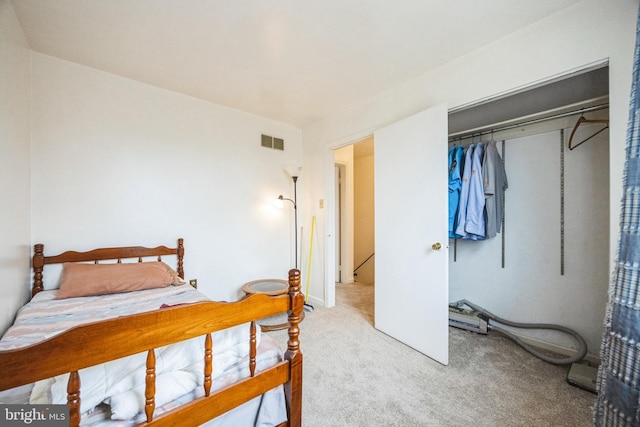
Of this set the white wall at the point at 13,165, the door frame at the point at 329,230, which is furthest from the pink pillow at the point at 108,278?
the door frame at the point at 329,230

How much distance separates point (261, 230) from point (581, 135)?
334 cm

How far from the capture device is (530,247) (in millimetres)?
2320

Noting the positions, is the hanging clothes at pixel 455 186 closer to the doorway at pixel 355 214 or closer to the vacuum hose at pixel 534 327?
the vacuum hose at pixel 534 327

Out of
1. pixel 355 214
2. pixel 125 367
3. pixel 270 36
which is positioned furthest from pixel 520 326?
pixel 270 36

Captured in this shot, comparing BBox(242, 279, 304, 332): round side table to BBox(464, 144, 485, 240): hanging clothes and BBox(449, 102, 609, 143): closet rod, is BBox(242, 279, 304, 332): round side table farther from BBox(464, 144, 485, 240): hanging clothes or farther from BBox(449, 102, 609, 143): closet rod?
BBox(449, 102, 609, 143): closet rod

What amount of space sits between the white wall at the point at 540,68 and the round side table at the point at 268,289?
6.35 feet

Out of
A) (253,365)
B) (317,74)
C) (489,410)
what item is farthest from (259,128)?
(489,410)

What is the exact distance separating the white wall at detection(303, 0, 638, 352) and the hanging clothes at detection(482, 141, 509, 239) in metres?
0.71

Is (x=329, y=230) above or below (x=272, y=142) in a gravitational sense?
below

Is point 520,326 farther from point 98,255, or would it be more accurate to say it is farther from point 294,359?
point 98,255

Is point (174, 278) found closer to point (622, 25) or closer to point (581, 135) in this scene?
point (622, 25)

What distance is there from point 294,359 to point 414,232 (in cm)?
154

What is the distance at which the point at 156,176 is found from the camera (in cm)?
250

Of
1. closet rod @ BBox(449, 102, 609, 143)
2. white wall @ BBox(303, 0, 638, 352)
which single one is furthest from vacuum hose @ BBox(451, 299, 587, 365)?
closet rod @ BBox(449, 102, 609, 143)
